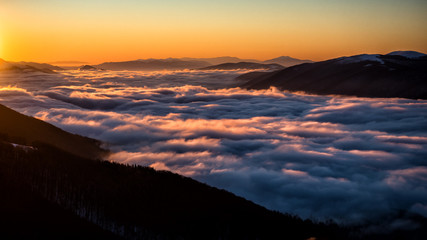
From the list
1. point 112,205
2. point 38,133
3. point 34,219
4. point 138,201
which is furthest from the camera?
point 38,133

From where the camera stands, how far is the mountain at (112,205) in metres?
23.2

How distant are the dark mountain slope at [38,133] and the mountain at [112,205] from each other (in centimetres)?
2837

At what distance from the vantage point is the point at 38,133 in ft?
245

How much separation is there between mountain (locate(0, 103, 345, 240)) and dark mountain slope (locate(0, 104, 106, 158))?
28371mm

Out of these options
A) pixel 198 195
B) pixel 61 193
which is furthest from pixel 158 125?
pixel 61 193

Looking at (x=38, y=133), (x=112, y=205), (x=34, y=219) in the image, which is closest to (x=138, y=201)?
(x=112, y=205)

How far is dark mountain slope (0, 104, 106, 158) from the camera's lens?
67.6 m

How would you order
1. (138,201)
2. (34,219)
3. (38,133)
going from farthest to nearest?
(38,133) < (138,201) < (34,219)

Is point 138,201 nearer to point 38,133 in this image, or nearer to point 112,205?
point 112,205

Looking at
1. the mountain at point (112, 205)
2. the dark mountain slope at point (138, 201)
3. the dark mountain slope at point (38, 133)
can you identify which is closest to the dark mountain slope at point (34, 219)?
the mountain at point (112, 205)

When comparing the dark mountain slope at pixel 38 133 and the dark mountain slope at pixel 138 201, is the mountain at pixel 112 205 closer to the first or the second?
the dark mountain slope at pixel 138 201

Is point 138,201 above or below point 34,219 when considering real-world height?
below

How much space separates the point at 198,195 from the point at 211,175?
137ft

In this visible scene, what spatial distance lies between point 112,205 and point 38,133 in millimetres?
50596
